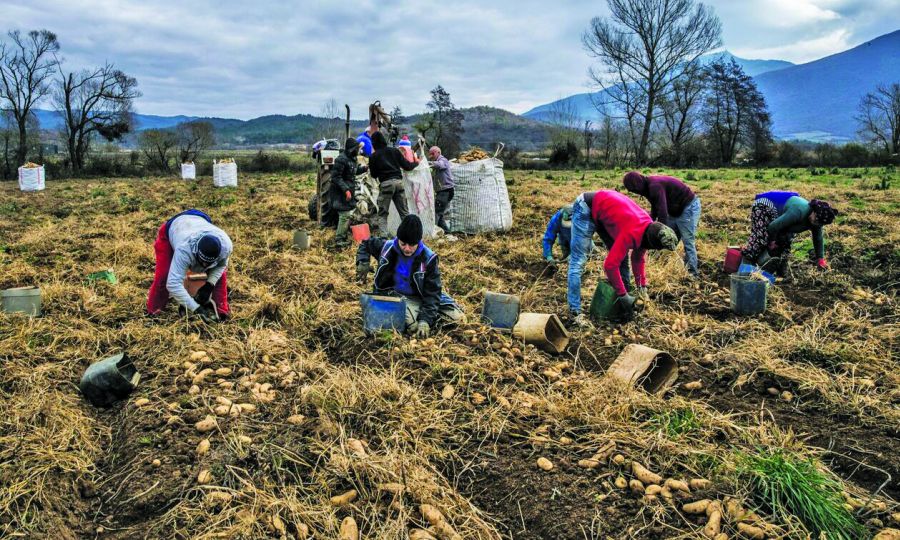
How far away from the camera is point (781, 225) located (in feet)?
16.6

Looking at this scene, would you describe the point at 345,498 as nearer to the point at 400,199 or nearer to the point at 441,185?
the point at 400,199

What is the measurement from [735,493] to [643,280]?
8.96 ft

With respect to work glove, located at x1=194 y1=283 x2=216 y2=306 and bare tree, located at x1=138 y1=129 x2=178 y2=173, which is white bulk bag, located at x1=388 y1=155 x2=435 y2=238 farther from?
bare tree, located at x1=138 y1=129 x2=178 y2=173

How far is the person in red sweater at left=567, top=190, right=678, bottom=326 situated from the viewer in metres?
4.11

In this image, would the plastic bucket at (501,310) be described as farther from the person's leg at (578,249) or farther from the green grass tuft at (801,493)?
the green grass tuft at (801,493)

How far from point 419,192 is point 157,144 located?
27.6m

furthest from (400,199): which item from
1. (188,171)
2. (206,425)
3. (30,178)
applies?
(188,171)

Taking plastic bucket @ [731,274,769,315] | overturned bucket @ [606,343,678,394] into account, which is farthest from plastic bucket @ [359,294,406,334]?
plastic bucket @ [731,274,769,315]

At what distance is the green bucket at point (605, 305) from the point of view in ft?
14.5

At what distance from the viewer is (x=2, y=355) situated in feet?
11.8

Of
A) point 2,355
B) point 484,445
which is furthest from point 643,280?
point 2,355

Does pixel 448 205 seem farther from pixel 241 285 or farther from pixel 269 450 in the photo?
pixel 269 450

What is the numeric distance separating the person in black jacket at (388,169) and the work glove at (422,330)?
3476mm

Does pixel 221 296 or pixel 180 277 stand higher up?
pixel 180 277
